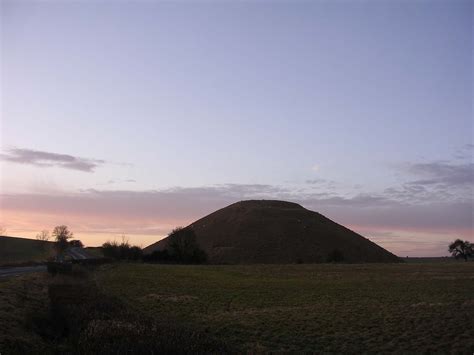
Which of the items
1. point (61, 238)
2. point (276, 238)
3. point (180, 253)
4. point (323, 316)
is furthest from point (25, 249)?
point (323, 316)

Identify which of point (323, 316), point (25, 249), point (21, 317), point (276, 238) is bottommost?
point (323, 316)

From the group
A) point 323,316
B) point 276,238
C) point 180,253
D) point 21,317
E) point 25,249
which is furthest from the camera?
point 276,238

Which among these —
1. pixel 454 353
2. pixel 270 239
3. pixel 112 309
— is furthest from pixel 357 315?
pixel 270 239

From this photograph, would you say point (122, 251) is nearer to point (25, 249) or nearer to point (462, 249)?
point (25, 249)

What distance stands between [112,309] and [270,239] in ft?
432

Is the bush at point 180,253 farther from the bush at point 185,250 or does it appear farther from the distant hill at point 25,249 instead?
the distant hill at point 25,249

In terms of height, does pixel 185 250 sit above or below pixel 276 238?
below

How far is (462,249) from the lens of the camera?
16412 cm

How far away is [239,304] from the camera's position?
111ft

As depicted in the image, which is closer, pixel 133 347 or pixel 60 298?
pixel 133 347

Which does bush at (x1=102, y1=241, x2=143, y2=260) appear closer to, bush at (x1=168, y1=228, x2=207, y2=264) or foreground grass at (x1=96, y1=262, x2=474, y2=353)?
bush at (x1=168, y1=228, x2=207, y2=264)

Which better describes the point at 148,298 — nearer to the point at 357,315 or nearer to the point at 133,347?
the point at 357,315

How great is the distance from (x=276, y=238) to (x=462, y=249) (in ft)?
212

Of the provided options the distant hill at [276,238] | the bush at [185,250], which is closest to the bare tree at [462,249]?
the distant hill at [276,238]
